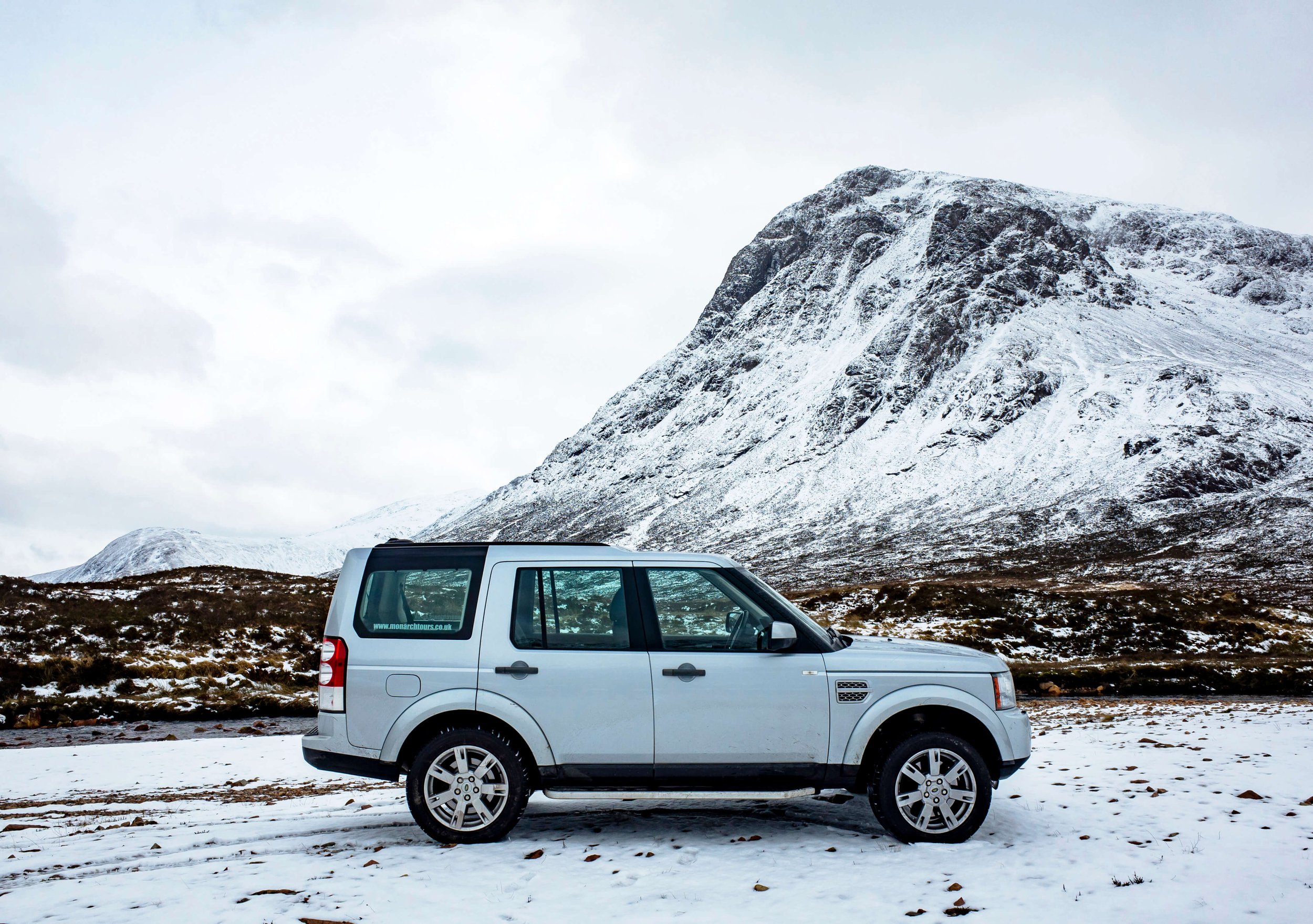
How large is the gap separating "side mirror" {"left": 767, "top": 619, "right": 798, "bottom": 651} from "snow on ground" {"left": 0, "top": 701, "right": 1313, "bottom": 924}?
157 cm

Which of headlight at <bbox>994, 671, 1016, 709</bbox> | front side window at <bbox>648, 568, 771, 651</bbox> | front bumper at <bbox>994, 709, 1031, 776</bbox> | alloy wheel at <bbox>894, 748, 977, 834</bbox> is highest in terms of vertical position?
front side window at <bbox>648, 568, 771, 651</bbox>

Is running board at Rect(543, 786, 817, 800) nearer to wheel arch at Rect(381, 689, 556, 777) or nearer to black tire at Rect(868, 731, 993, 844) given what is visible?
wheel arch at Rect(381, 689, 556, 777)

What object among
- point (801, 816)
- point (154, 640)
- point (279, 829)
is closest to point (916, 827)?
point (801, 816)

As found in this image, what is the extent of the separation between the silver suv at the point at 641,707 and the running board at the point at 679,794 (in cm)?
2

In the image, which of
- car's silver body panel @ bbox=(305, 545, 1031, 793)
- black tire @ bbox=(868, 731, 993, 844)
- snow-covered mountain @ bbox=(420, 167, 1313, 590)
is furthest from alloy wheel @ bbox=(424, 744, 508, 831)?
snow-covered mountain @ bbox=(420, 167, 1313, 590)

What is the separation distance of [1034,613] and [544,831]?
32.3 metres

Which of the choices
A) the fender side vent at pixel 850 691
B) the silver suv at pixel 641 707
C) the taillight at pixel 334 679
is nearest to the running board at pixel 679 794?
the silver suv at pixel 641 707

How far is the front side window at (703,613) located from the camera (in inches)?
273

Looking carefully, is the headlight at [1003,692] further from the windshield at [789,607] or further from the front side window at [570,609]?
the front side window at [570,609]

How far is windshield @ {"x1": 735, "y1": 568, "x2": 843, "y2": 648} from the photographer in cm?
702

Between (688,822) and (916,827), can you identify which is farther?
(688,822)

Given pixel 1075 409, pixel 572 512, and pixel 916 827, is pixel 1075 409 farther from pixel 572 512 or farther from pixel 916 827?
pixel 916 827

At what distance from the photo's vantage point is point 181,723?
19641 millimetres

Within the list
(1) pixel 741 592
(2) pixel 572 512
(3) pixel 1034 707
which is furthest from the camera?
(2) pixel 572 512
